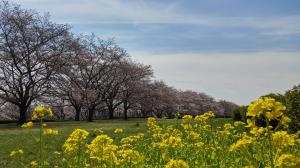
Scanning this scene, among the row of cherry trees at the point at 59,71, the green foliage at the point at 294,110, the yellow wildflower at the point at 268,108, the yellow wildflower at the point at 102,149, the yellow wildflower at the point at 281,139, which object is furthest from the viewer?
the row of cherry trees at the point at 59,71

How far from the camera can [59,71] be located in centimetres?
3188

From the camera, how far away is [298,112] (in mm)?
11328

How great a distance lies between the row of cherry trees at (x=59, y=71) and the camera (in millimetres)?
30016

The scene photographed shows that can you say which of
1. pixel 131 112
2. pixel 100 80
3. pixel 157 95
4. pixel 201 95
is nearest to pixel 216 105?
pixel 201 95

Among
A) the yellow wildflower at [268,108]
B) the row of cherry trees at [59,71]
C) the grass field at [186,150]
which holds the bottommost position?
the grass field at [186,150]

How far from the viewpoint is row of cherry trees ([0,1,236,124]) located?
30.0 meters

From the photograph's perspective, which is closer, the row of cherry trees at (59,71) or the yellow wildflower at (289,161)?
the yellow wildflower at (289,161)

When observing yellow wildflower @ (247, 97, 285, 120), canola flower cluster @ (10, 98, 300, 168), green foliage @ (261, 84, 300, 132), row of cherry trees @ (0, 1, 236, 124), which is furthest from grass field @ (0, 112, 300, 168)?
row of cherry trees @ (0, 1, 236, 124)

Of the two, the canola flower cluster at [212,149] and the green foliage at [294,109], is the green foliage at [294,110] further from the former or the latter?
the canola flower cluster at [212,149]

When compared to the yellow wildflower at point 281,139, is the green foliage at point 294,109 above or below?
above

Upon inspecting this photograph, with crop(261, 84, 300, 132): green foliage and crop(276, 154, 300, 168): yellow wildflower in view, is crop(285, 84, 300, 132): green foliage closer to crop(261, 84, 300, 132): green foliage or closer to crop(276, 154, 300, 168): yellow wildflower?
crop(261, 84, 300, 132): green foliage

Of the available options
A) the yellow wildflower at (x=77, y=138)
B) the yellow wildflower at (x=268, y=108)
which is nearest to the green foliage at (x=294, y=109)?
the yellow wildflower at (x=77, y=138)

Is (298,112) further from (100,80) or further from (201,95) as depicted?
(201,95)

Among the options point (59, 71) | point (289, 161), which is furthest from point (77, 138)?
point (59, 71)
